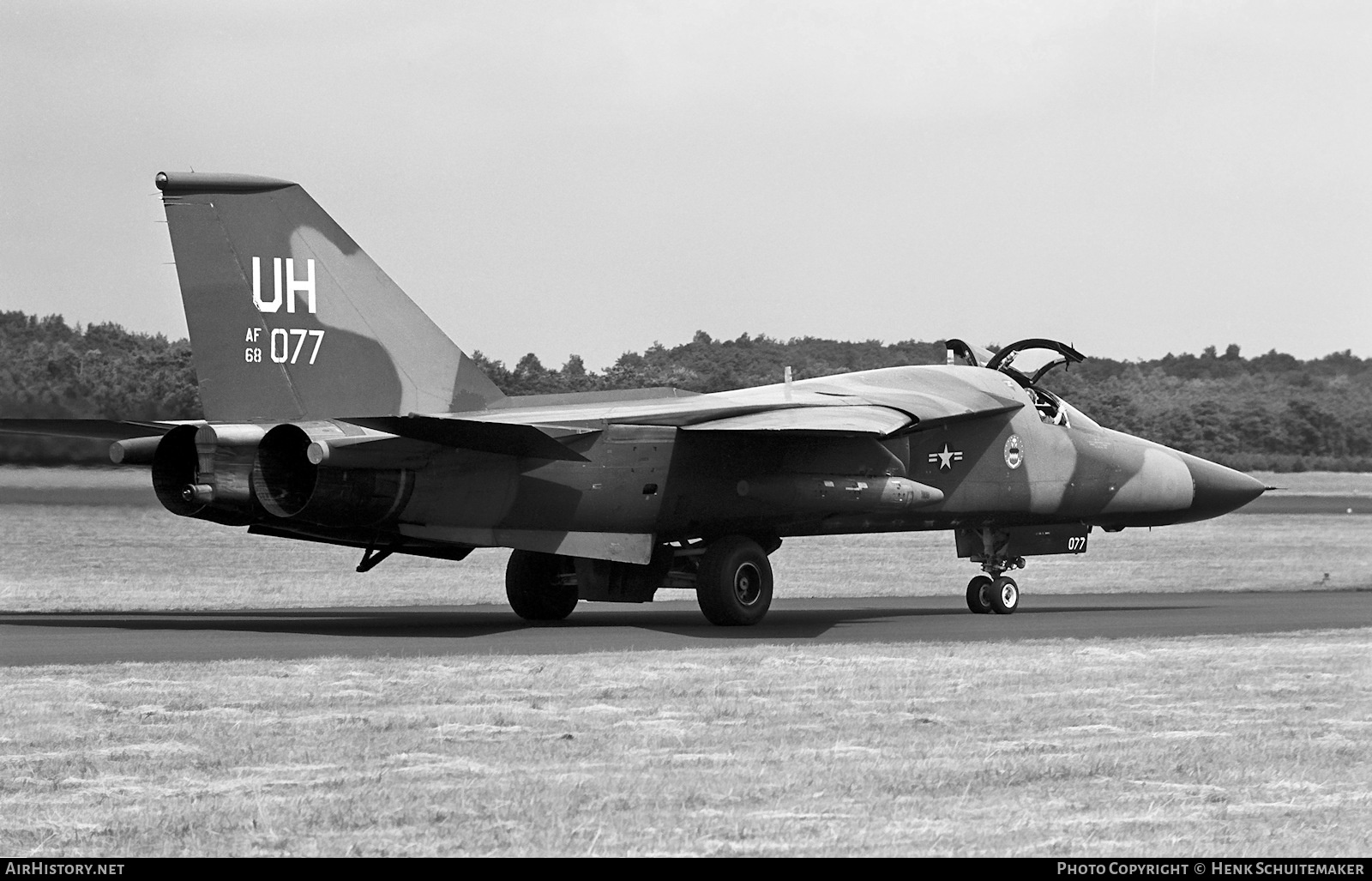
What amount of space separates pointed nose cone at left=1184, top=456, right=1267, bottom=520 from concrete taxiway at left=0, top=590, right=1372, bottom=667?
1.37 metres

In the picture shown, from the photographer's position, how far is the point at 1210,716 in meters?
10.6

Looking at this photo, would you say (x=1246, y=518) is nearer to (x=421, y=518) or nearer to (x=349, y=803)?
(x=421, y=518)

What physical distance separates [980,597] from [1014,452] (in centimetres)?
200

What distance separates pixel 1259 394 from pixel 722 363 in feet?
67.8

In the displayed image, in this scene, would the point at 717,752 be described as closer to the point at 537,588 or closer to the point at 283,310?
the point at 283,310

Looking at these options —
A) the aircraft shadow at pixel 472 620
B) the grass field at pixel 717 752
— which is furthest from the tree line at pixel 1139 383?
the grass field at pixel 717 752

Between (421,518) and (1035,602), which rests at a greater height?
(421,518)

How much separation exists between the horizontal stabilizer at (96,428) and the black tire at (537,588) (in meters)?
4.88

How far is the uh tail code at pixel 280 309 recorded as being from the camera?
17.0 metres

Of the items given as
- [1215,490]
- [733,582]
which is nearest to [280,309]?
[733,582]

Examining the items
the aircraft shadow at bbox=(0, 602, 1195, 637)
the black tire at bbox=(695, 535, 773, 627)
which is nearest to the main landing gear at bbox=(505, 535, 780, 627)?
the black tire at bbox=(695, 535, 773, 627)

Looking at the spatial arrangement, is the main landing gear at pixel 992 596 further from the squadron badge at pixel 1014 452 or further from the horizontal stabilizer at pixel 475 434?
the horizontal stabilizer at pixel 475 434

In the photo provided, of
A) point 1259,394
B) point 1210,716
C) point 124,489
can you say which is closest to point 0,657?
point 1210,716

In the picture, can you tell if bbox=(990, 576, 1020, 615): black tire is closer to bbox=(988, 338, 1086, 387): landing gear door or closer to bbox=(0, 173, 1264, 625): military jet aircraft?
bbox=(0, 173, 1264, 625): military jet aircraft
